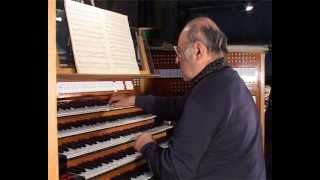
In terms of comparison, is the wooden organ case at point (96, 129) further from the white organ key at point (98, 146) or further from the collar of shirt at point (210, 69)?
the collar of shirt at point (210, 69)

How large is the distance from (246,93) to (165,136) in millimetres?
1085

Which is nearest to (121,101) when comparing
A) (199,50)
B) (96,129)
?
(96,129)

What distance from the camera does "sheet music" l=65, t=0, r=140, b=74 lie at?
1.96 m

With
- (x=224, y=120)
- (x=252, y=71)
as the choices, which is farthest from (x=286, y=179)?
(x=252, y=71)

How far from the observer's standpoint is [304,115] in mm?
1137

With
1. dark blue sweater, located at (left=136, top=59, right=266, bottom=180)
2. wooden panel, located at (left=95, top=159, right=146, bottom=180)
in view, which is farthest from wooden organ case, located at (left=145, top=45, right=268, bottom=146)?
dark blue sweater, located at (left=136, top=59, right=266, bottom=180)

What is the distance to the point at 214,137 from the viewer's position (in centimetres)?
172

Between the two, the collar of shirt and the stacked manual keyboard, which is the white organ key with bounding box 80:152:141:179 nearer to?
the stacked manual keyboard

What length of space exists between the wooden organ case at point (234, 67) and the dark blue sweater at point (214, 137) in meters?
1.40

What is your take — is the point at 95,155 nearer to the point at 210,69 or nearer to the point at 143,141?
the point at 143,141

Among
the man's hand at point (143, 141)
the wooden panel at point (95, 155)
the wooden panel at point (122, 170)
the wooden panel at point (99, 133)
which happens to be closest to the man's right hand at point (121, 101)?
the wooden panel at point (99, 133)

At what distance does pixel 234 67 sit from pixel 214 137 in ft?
6.56

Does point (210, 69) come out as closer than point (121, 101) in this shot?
Yes

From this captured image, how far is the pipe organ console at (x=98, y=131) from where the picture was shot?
2.00 metres
